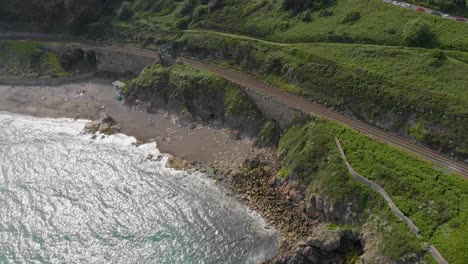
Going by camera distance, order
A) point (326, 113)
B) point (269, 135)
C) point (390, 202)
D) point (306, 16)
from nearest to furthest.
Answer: point (390, 202) < point (326, 113) < point (269, 135) < point (306, 16)

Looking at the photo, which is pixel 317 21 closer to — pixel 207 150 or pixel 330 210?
pixel 207 150

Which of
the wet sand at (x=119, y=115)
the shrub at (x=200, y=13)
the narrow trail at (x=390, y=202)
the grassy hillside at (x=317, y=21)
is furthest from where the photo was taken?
the shrub at (x=200, y=13)

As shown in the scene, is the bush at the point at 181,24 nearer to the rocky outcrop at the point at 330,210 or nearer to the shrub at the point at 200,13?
the shrub at the point at 200,13

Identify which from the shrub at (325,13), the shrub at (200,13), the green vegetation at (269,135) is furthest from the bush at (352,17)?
the shrub at (200,13)

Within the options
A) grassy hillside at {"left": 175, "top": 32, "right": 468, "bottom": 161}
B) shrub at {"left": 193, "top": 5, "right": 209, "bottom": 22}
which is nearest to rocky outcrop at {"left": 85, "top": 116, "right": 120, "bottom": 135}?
grassy hillside at {"left": 175, "top": 32, "right": 468, "bottom": 161}

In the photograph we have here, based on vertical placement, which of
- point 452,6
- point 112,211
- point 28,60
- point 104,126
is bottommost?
point 112,211

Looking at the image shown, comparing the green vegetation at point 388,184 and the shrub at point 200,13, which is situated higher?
the shrub at point 200,13

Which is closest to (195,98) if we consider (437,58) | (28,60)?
(437,58)
